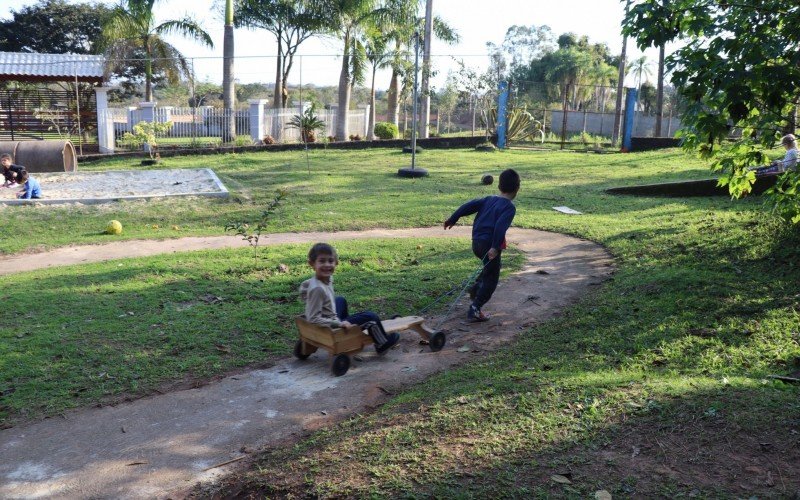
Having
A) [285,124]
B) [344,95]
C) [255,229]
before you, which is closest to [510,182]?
[255,229]

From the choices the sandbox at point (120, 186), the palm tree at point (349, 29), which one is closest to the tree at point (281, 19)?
the palm tree at point (349, 29)

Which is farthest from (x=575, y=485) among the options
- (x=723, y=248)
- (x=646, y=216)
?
(x=646, y=216)

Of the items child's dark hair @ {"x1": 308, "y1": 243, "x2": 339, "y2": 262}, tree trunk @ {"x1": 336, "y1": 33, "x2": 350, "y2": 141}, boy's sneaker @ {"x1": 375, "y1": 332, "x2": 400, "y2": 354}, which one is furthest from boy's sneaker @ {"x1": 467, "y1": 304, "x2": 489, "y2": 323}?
tree trunk @ {"x1": 336, "y1": 33, "x2": 350, "y2": 141}

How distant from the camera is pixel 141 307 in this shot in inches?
271

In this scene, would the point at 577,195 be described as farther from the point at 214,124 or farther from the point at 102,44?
the point at 102,44

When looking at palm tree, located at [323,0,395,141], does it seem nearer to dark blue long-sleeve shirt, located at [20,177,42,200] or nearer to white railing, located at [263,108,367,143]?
white railing, located at [263,108,367,143]

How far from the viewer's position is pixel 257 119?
85.3 feet

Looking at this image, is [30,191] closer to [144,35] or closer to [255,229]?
[255,229]

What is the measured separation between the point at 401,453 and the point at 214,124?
921 inches

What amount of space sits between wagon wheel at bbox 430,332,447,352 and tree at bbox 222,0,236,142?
21.2m

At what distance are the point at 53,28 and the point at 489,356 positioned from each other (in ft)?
136

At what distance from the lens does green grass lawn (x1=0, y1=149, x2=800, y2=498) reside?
11.9ft

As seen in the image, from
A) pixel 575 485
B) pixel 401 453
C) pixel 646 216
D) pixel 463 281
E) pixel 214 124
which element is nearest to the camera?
pixel 575 485

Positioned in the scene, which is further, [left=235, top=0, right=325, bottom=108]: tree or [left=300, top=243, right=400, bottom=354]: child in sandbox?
[left=235, top=0, right=325, bottom=108]: tree
